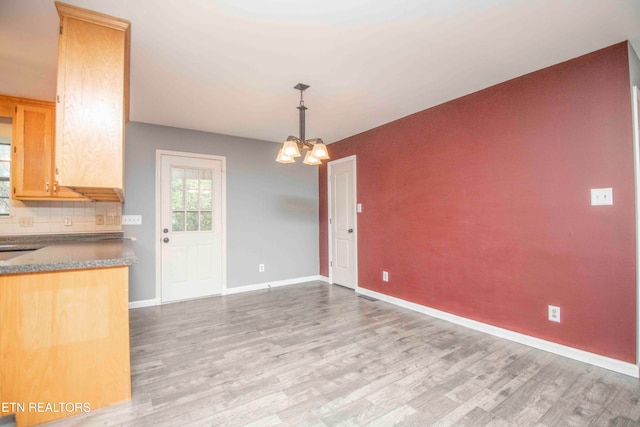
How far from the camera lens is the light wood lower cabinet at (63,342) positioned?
5.15 ft

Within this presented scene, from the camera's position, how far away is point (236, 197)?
4477mm

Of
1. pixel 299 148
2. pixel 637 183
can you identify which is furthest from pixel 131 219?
pixel 637 183

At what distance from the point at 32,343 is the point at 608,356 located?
383 centimetres

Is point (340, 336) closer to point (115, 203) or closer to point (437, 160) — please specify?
point (437, 160)

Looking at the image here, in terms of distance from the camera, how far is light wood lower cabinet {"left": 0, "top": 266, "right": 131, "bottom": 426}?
1.57 meters

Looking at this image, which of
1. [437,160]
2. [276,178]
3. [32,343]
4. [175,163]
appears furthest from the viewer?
[276,178]

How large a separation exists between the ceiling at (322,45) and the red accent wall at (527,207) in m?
0.28

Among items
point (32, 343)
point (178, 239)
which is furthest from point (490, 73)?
point (178, 239)

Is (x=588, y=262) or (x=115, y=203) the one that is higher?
(x=115, y=203)

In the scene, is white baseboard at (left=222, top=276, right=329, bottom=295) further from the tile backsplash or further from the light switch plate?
the light switch plate

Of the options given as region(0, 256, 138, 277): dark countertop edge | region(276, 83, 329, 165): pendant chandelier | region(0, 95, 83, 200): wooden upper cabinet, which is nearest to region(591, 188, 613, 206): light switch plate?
region(276, 83, 329, 165): pendant chandelier

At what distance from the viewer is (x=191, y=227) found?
163 inches

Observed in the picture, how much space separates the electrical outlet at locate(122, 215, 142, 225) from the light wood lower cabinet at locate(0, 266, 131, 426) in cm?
225

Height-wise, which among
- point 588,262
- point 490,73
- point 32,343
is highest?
point 490,73
